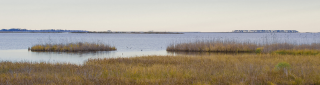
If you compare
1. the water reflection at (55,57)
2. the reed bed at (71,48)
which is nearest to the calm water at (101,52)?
the water reflection at (55,57)

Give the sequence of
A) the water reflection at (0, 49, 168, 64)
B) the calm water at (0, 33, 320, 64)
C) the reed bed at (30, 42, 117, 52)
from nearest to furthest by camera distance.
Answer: the water reflection at (0, 49, 168, 64)
the calm water at (0, 33, 320, 64)
the reed bed at (30, 42, 117, 52)

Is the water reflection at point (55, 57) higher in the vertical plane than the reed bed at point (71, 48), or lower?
lower

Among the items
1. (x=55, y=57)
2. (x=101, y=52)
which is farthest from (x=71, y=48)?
(x=55, y=57)

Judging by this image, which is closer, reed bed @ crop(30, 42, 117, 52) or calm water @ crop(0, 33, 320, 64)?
calm water @ crop(0, 33, 320, 64)

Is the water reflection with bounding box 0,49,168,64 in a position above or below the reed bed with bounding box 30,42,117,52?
below

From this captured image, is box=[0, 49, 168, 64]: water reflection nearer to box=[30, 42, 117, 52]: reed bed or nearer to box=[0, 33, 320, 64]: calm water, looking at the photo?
box=[0, 33, 320, 64]: calm water

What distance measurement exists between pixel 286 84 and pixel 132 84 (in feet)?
16.5

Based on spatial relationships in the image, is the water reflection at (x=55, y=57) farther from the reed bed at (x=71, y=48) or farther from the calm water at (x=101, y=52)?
the reed bed at (x=71, y=48)

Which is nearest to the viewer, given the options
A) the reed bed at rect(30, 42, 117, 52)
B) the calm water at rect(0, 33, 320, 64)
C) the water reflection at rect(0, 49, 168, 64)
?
the water reflection at rect(0, 49, 168, 64)

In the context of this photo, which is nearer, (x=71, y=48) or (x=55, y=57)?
(x=55, y=57)

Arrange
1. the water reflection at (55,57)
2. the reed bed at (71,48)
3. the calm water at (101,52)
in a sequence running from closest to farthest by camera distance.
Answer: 1. the water reflection at (55,57)
2. the calm water at (101,52)
3. the reed bed at (71,48)

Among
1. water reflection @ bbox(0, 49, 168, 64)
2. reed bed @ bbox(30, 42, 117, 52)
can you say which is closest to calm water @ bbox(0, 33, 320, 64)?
water reflection @ bbox(0, 49, 168, 64)

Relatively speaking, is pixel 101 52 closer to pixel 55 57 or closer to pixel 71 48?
pixel 71 48

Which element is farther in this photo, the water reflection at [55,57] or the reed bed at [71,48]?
the reed bed at [71,48]
